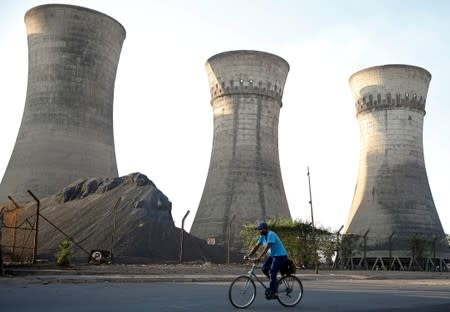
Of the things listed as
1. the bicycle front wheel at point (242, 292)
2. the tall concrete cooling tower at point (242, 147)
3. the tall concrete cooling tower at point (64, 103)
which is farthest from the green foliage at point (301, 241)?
the bicycle front wheel at point (242, 292)

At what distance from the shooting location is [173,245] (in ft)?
85.1

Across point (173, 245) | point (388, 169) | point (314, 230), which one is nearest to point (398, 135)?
point (388, 169)

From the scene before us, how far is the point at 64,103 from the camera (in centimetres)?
3222

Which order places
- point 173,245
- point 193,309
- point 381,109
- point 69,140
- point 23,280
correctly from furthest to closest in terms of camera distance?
1. point 381,109
2. point 69,140
3. point 173,245
4. point 23,280
5. point 193,309

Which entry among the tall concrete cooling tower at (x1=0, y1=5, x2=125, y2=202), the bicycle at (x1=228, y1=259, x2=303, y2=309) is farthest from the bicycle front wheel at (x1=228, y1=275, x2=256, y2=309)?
the tall concrete cooling tower at (x1=0, y1=5, x2=125, y2=202)

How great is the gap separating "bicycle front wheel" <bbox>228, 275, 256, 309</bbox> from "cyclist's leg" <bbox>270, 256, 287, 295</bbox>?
267mm

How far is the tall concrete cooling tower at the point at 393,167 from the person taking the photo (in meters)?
37.3

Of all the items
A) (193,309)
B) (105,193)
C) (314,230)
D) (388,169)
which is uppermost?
(388,169)

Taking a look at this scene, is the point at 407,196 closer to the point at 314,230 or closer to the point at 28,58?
the point at 314,230

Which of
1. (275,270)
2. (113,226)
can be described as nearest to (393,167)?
(113,226)

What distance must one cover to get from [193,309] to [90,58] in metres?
29.1

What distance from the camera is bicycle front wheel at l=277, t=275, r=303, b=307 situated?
6.99 metres

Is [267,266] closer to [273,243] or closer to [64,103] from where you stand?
[273,243]

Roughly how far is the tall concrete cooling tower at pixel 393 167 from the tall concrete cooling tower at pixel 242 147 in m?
6.77
